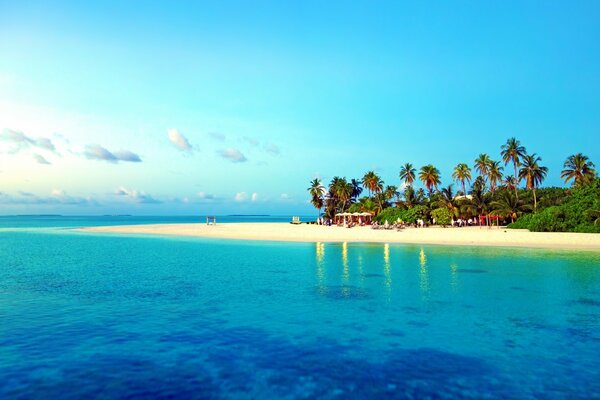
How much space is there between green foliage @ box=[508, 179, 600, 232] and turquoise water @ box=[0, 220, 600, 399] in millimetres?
28515

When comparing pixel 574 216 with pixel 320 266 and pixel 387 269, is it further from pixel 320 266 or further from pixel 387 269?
pixel 320 266

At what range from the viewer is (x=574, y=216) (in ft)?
172

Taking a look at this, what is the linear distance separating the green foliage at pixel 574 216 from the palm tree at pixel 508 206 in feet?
31.4

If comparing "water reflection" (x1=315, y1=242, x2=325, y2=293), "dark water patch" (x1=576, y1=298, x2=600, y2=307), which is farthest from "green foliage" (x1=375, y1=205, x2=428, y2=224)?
"dark water patch" (x1=576, y1=298, x2=600, y2=307)

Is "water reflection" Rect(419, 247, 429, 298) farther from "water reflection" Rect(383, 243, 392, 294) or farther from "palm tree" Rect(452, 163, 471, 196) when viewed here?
"palm tree" Rect(452, 163, 471, 196)

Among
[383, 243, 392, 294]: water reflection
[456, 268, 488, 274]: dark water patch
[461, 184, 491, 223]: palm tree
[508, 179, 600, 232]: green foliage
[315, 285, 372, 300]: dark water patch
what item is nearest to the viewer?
[315, 285, 372, 300]: dark water patch

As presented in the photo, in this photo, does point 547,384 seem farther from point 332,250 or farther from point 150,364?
point 332,250

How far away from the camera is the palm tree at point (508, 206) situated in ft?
223

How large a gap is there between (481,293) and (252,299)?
11118 millimetres

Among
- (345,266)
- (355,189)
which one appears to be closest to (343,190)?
(355,189)

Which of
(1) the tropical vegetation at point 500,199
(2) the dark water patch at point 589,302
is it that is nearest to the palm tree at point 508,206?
(1) the tropical vegetation at point 500,199

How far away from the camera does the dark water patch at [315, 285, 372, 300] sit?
19047 mm

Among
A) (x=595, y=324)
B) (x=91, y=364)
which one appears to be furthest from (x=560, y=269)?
(x=91, y=364)

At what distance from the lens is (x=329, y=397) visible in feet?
29.3
